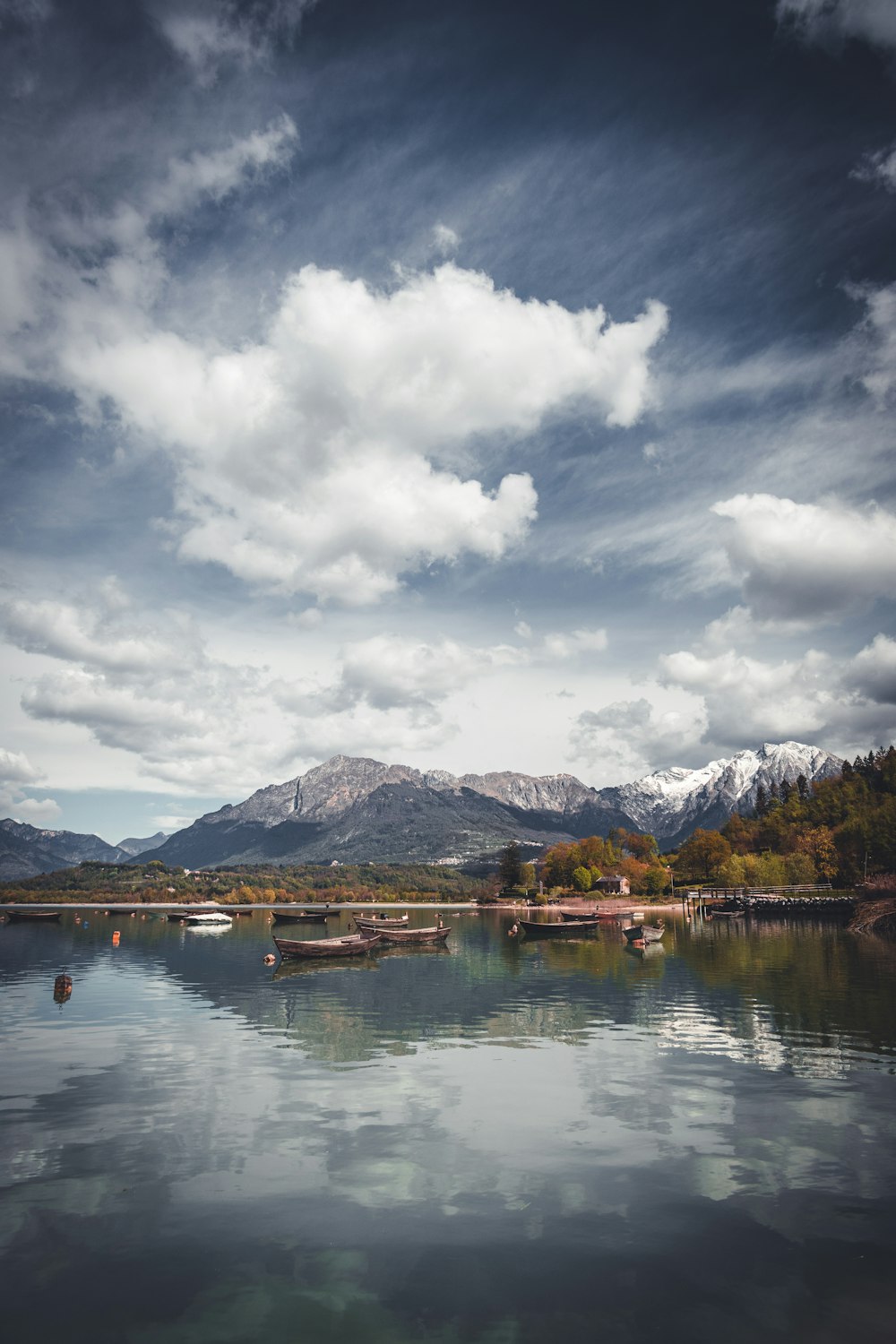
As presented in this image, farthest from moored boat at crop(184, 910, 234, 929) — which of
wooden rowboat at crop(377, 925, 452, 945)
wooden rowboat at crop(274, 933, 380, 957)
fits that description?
wooden rowboat at crop(274, 933, 380, 957)

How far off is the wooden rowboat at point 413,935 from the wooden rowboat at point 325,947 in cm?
908

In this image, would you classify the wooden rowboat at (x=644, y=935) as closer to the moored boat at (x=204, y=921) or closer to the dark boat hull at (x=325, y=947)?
the dark boat hull at (x=325, y=947)

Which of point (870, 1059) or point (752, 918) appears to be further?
point (752, 918)

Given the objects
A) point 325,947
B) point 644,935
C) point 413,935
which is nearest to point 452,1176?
point 325,947

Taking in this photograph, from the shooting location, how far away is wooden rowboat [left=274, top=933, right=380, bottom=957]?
80812 mm

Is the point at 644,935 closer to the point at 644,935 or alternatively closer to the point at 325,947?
the point at 644,935

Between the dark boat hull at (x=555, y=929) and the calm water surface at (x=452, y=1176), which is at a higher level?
the calm water surface at (x=452, y=1176)

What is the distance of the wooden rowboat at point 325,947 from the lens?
265ft

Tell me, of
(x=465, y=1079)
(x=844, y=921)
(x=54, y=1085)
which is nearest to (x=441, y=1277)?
(x=465, y=1079)

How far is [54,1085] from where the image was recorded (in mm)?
31172

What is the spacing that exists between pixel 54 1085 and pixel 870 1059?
35354 millimetres

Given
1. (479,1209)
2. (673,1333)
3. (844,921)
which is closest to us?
(673,1333)

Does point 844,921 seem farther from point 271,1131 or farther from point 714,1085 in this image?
point 271,1131

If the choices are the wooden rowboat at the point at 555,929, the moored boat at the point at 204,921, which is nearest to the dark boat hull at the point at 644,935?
the wooden rowboat at the point at 555,929
